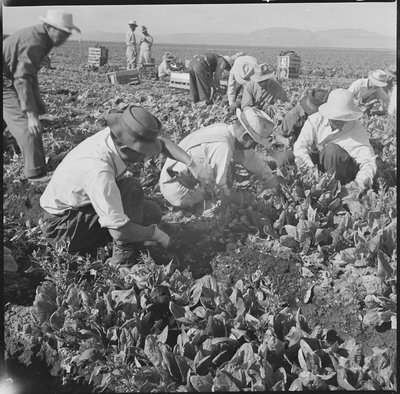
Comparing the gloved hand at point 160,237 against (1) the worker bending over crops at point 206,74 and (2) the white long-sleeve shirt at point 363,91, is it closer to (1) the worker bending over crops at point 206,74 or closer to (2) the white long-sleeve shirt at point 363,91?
(1) the worker bending over crops at point 206,74

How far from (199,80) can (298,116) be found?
2.96ft

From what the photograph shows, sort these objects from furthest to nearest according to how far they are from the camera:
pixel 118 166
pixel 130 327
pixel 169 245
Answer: pixel 169 245 < pixel 118 166 < pixel 130 327

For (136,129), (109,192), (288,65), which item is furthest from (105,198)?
(288,65)

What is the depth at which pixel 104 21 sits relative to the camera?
369 cm

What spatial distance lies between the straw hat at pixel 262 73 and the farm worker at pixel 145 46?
875 mm

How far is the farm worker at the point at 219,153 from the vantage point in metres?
3.98

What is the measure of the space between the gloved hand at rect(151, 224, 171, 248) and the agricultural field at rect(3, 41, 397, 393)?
0.08 meters

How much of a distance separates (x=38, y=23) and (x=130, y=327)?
2157mm

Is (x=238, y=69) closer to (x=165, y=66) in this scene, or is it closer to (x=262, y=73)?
(x=262, y=73)

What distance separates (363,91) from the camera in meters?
4.15

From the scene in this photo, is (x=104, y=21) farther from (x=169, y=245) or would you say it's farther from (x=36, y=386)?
(x=36, y=386)

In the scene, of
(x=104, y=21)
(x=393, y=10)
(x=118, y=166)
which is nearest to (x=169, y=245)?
(x=118, y=166)

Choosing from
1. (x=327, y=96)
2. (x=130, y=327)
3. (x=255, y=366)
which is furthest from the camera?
(x=327, y=96)

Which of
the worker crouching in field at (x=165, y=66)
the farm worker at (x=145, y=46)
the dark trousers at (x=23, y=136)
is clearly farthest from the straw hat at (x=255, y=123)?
the dark trousers at (x=23, y=136)
